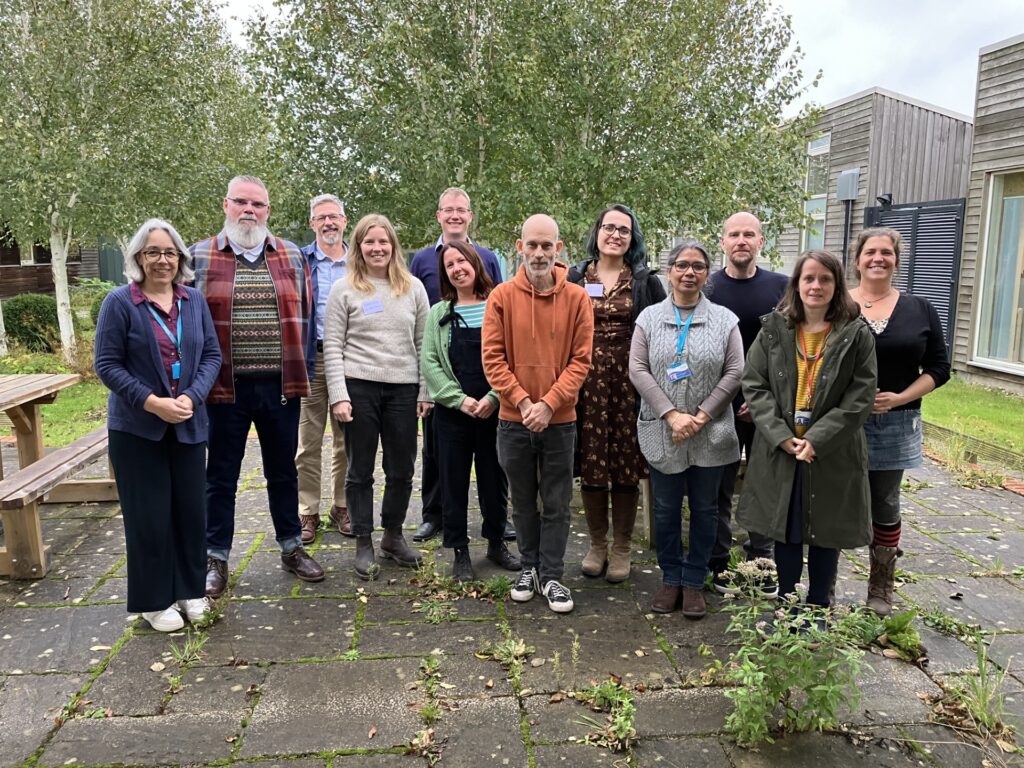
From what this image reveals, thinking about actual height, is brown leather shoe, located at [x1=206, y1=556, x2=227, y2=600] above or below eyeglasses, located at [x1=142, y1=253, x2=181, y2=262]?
below

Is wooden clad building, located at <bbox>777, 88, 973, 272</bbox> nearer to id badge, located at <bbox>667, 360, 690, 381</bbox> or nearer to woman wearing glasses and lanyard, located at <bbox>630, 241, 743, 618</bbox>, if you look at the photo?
woman wearing glasses and lanyard, located at <bbox>630, 241, 743, 618</bbox>

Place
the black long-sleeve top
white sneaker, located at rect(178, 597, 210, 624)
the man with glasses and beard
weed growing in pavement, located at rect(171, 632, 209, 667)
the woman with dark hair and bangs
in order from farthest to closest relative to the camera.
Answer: the man with glasses and beard < the woman with dark hair and bangs < white sneaker, located at rect(178, 597, 210, 624) < the black long-sleeve top < weed growing in pavement, located at rect(171, 632, 209, 667)

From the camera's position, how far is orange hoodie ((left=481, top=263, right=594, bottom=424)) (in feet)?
11.7

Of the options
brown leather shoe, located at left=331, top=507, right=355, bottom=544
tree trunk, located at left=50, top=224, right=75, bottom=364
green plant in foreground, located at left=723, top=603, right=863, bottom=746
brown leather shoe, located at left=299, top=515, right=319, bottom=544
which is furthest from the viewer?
tree trunk, located at left=50, top=224, right=75, bottom=364

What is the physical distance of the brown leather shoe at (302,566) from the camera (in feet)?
13.1

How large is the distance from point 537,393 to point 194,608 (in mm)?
1859

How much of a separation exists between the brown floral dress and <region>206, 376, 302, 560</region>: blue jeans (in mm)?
1517

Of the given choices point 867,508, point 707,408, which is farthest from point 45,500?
point 867,508

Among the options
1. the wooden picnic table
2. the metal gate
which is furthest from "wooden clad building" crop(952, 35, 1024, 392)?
the wooden picnic table

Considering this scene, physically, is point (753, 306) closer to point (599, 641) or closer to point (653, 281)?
point (653, 281)

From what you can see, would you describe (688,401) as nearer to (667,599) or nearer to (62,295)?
(667,599)

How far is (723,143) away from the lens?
869cm

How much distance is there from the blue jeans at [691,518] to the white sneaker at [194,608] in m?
2.14

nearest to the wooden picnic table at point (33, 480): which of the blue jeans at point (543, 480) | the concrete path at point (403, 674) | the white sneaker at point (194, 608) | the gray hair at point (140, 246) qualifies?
the concrete path at point (403, 674)
